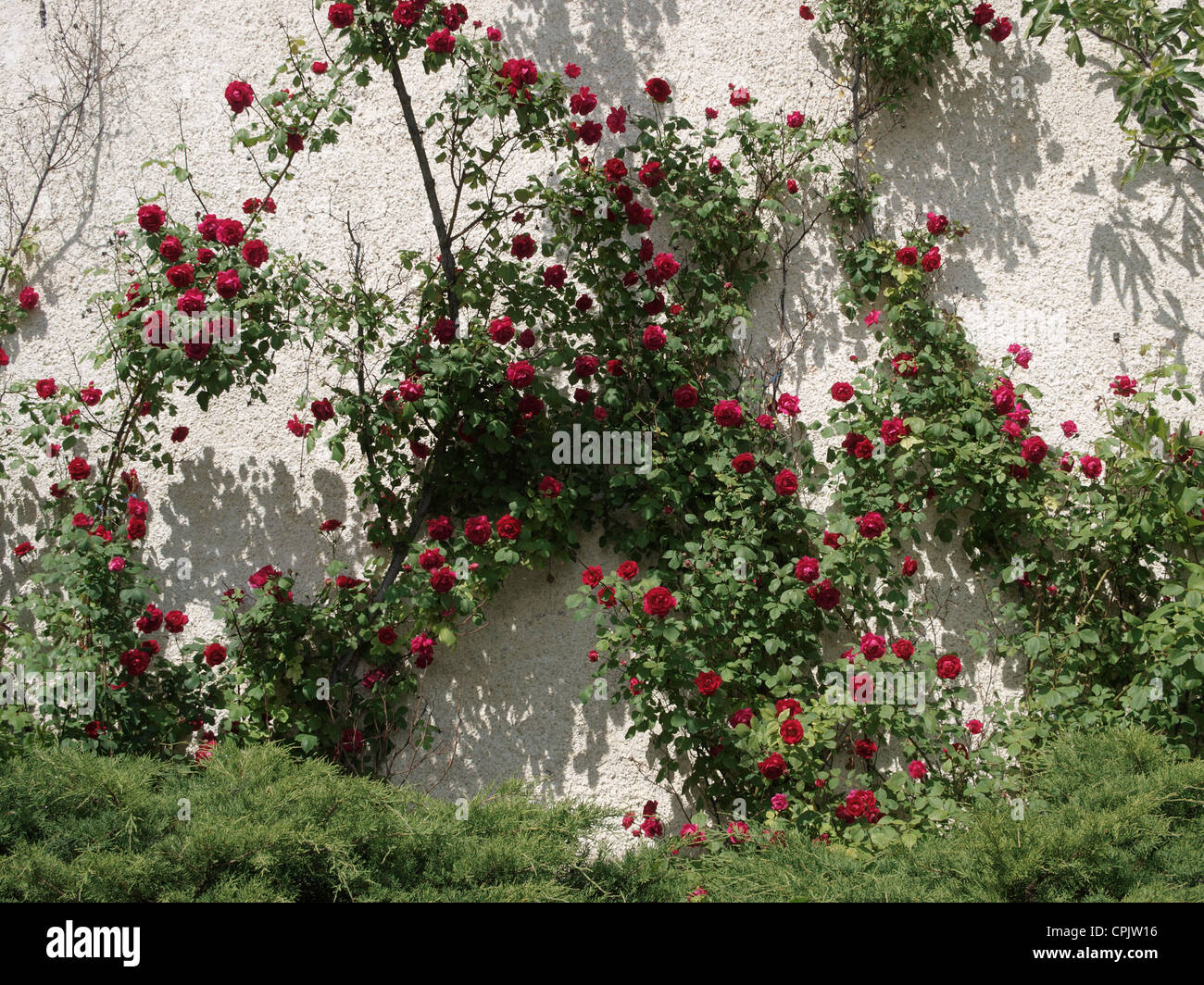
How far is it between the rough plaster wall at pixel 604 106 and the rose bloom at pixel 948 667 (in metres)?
0.35

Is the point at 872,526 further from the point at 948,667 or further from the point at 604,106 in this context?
the point at 604,106

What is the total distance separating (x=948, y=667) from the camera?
3.43 m

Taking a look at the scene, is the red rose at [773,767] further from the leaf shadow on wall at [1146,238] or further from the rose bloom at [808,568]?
the leaf shadow on wall at [1146,238]

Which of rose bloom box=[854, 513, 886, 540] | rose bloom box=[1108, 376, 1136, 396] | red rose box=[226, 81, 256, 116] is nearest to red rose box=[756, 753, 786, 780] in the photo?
rose bloom box=[854, 513, 886, 540]

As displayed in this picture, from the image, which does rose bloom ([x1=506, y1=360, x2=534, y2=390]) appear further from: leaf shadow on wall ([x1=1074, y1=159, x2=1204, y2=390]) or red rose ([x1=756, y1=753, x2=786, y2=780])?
leaf shadow on wall ([x1=1074, y1=159, x2=1204, y2=390])

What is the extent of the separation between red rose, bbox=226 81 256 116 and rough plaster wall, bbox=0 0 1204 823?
57cm

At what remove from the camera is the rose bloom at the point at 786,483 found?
3.57 meters

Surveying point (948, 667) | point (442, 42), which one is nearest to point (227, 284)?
point (442, 42)

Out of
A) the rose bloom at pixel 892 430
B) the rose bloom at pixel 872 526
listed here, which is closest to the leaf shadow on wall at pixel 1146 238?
the rose bloom at pixel 892 430

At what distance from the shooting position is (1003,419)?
374cm

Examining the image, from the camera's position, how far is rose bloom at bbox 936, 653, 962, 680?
11.2 ft

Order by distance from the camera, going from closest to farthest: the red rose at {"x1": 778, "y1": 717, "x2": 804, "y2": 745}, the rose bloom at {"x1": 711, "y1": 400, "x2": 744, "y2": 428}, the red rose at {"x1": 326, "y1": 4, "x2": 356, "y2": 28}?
the red rose at {"x1": 778, "y1": 717, "x2": 804, "y2": 745} < the red rose at {"x1": 326, "y1": 4, "x2": 356, "y2": 28} < the rose bloom at {"x1": 711, "y1": 400, "x2": 744, "y2": 428}

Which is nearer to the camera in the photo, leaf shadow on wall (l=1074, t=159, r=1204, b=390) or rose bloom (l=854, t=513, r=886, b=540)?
rose bloom (l=854, t=513, r=886, b=540)
